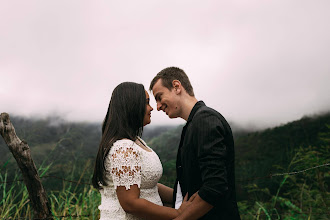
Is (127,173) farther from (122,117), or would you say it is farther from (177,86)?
(177,86)

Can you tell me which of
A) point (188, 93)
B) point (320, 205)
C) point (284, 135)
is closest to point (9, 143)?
point (188, 93)

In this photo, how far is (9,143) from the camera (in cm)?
236

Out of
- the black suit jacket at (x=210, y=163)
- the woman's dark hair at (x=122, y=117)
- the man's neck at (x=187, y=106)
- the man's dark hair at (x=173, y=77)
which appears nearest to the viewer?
the black suit jacket at (x=210, y=163)

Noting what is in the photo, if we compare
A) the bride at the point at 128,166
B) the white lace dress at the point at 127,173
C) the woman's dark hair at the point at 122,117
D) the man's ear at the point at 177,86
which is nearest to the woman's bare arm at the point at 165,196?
the bride at the point at 128,166

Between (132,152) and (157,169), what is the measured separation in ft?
0.80

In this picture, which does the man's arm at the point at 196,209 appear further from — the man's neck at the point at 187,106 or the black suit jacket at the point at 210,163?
the man's neck at the point at 187,106

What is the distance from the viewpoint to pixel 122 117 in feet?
6.54

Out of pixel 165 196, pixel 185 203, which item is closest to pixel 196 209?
pixel 185 203

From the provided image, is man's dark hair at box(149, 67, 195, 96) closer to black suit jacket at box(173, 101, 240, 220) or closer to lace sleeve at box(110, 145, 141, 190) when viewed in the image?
black suit jacket at box(173, 101, 240, 220)

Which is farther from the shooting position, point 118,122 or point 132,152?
point 118,122

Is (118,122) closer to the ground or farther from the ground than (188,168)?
farther from the ground

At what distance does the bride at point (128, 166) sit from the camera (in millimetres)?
1793

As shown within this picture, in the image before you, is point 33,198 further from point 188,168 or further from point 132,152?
point 188,168

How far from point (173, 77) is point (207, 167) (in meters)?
0.86
